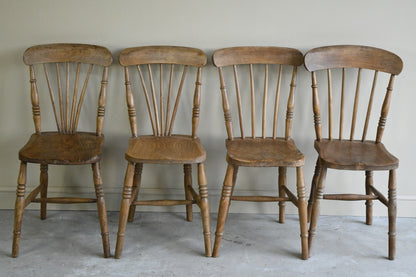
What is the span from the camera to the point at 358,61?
2.73 metres

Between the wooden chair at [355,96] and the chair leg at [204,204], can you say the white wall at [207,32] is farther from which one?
the chair leg at [204,204]

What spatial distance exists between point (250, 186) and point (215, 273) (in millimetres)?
792

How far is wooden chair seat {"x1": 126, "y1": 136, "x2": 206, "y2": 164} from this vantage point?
7.86ft

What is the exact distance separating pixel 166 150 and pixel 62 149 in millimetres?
521

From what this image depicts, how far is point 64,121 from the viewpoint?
280cm

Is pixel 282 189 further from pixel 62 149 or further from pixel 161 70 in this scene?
pixel 62 149

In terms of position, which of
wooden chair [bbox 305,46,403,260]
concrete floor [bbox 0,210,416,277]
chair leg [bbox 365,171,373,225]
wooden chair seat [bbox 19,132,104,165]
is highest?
wooden chair [bbox 305,46,403,260]

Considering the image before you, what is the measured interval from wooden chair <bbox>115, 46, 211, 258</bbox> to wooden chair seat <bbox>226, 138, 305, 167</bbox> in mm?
173

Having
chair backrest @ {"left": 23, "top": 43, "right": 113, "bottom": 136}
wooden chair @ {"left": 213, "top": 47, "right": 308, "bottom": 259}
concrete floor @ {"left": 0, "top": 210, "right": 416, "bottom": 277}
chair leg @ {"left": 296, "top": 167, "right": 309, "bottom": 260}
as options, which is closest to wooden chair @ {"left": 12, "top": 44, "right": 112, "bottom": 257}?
chair backrest @ {"left": 23, "top": 43, "right": 113, "bottom": 136}

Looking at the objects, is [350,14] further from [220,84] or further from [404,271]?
[404,271]

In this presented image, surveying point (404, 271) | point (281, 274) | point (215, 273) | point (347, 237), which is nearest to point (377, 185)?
point (347, 237)

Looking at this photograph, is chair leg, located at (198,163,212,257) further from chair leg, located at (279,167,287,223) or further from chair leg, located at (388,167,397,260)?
chair leg, located at (388,167,397,260)

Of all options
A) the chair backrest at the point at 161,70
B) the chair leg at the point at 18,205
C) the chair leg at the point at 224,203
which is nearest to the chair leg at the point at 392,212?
the chair leg at the point at 224,203

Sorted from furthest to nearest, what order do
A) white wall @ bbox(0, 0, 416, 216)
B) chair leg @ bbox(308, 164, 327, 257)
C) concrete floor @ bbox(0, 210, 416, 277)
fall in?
white wall @ bbox(0, 0, 416, 216) → chair leg @ bbox(308, 164, 327, 257) → concrete floor @ bbox(0, 210, 416, 277)
